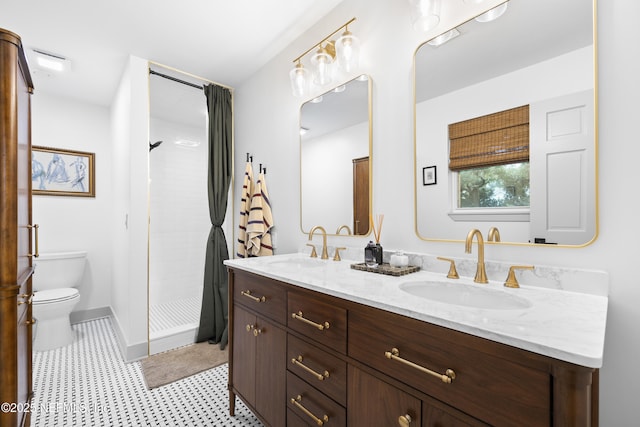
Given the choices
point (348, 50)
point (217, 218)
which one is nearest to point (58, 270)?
point (217, 218)

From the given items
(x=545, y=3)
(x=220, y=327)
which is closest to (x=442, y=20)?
(x=545, y=3)

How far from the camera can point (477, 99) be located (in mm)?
1290

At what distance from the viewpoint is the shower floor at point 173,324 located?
8.32ft

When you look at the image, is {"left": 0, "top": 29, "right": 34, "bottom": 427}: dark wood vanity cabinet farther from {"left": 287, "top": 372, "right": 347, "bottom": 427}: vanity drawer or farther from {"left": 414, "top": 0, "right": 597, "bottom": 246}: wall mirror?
{"left": 414, "top": 0, "right": 597, "bottom": 246}: wall mirror

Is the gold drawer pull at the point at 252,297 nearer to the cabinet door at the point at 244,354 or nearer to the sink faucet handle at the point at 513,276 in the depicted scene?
the cabinet door at the point at 244,354

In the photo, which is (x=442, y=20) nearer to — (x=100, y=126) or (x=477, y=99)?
(x=477, y=99)

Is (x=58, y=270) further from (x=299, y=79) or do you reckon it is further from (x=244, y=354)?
(x=299, y=79)

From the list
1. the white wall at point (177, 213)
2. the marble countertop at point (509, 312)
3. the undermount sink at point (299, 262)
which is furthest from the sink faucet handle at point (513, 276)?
the white wall at point (177, 213)

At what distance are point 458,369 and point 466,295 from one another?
1.56ft

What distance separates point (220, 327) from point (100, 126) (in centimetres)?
279

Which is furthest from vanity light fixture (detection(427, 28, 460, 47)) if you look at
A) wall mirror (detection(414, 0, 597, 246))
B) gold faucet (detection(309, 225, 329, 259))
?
gold faucet (detection(309, 225, 329, 259))

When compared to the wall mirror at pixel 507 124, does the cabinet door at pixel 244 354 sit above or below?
below

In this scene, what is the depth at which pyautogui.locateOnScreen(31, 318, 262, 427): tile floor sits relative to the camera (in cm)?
166

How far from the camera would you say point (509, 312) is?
80 centimetres
